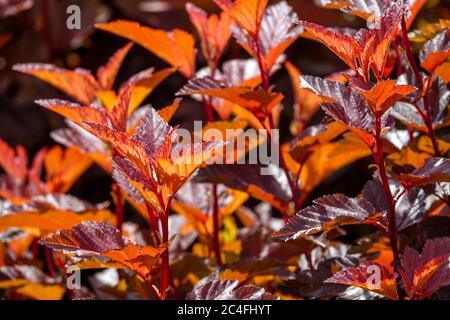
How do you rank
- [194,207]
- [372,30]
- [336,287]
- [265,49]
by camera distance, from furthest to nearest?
[194,207] → [265,49] → [336,287] → [372,30]

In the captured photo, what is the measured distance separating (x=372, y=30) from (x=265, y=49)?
32cm

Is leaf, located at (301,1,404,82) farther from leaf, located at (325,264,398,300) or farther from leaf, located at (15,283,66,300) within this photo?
leaf, located at (15,283,66,300)

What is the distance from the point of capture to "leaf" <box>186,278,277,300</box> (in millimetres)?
987

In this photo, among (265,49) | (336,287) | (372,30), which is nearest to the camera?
(372,30)

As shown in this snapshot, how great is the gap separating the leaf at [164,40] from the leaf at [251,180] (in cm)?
21

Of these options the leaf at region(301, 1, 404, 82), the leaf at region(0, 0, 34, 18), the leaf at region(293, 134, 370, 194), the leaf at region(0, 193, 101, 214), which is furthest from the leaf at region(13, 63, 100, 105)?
the leaf at region(0, 0, 34, 18)

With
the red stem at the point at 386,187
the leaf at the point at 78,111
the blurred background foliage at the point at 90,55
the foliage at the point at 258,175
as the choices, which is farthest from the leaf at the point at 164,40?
the blurred background foliage at the point at 90,55

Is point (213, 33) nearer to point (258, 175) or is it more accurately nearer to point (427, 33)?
point (258, 175)

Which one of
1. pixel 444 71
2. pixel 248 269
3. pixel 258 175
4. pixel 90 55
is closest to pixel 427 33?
pixel 444 71

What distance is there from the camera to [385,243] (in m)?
1.13
